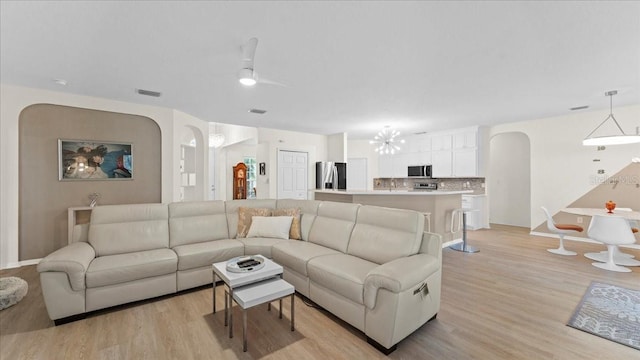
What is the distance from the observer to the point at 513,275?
357 cm

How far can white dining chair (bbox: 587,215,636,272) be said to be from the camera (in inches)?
146

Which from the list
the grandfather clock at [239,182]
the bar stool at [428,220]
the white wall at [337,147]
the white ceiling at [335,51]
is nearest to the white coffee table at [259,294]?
the white ceiling at [335,51]

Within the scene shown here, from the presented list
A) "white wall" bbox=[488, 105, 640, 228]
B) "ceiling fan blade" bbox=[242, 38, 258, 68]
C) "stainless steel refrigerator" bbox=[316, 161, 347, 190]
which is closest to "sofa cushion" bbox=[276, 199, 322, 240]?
"ceiling fan blade" bbox=[242, 38, 258, 68]

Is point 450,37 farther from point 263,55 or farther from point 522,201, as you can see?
point 522,201

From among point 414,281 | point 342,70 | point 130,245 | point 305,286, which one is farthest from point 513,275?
point 130,245

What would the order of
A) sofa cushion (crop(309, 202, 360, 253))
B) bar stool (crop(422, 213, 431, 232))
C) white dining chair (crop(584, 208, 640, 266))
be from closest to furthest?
sofa cushion (crop(309, 202, 360, 253)), white dining chair (crop(584, 208, 640, 266)), bar stool (crop(422, 213, 431, 232))

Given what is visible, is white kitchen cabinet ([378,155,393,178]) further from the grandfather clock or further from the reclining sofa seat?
the reclining sofa seat

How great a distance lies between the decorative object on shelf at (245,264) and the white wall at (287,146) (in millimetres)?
4385

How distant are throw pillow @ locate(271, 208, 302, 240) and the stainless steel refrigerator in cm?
371

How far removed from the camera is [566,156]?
18.2 ft

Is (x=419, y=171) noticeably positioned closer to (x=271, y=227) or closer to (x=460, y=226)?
(x=460, y=226)

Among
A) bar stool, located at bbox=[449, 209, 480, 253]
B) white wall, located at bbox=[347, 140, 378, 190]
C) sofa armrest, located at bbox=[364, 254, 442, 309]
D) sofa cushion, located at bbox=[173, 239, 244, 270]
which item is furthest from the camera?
white wall, located at bbox=[347, 140, 378, 190]

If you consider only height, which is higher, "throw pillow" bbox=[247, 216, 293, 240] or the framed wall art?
the framed wall art

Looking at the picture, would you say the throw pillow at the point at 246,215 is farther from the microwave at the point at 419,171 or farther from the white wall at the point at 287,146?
the microwave at the point at 419,171
